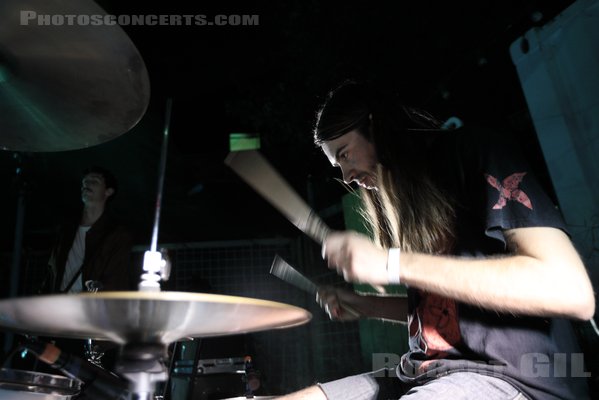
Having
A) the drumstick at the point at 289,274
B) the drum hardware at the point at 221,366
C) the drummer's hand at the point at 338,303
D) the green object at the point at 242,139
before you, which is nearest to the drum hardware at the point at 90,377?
the drumstick at the point at 289,274

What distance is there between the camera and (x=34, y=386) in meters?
1.13

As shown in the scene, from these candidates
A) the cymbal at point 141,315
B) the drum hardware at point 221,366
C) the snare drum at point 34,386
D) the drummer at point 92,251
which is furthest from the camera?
the drum hardware at point 221,366

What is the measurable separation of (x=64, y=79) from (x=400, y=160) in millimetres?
1151

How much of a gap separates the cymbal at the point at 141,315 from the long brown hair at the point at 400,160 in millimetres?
466

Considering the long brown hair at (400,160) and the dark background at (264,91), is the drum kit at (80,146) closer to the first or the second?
Answer: the long brown hair at (400,160)

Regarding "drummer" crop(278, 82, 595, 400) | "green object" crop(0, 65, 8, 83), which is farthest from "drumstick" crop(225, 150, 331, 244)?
"green object" crop(0, 65, 8, 83)

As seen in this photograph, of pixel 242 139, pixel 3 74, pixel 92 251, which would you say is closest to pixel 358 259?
pixel 3 74

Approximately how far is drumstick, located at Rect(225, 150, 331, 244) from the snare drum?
32.9 inches

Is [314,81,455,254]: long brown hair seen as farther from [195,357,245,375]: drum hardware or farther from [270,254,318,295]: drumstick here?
[195,357,245,375]: drum hardware

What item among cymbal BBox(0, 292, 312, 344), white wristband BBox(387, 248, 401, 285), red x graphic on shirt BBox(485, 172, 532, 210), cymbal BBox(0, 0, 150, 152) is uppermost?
cymbal BBox(0, 0, 150, 152)

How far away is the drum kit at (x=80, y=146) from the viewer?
0.67 meters

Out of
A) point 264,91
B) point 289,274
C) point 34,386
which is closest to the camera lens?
point 34,386

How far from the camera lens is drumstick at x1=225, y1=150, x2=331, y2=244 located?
1.34 m

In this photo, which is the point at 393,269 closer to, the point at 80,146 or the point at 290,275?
the point at 290,275
